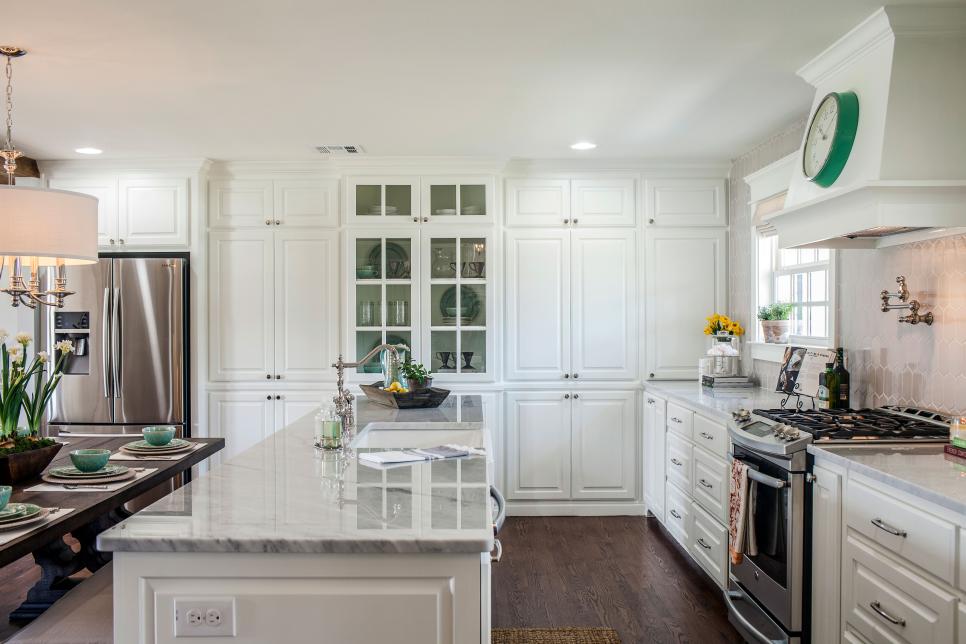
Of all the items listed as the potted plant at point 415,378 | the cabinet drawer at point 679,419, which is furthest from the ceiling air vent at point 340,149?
the cabinet drawer at point 679,419

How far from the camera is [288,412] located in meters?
4.46

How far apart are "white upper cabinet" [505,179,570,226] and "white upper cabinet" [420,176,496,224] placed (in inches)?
6.1

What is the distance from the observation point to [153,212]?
4398 mm

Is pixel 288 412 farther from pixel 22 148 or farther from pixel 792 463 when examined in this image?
pixel 792 463

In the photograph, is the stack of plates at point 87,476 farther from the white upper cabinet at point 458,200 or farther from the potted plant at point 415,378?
the white upper cabinet at point 458,200

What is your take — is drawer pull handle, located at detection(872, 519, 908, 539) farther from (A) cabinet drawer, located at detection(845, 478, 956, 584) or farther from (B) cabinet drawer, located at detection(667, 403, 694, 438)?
(B) cabinet drawer, located at detection(667, 403, 694, 438)

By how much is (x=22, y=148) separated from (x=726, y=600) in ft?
15.8

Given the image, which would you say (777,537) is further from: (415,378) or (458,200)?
(458,200)

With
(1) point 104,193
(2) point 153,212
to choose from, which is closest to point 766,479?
(2) point 153,212

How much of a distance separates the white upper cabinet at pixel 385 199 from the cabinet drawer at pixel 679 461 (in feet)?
7.05

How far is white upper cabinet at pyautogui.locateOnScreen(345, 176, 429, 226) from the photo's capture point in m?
4.43

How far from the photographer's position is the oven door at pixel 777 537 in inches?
93.7

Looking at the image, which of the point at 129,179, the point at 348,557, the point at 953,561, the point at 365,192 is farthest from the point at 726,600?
the point at 129,179

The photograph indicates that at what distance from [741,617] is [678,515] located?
1.03m
